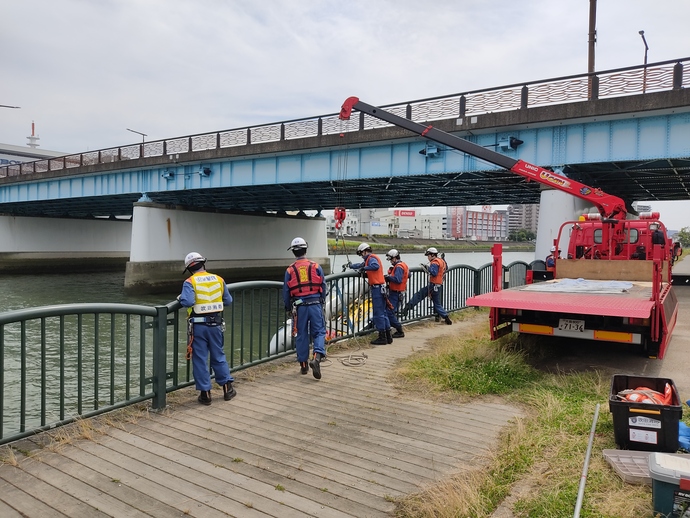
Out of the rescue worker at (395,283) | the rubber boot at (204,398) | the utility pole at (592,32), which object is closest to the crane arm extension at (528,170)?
the rescue worker at (395,283)

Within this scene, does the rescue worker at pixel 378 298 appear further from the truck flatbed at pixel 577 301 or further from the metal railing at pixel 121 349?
the truck flatbed at pixel 577 301

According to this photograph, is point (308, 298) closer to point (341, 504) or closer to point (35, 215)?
point (341, 504)

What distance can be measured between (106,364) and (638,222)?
476 inches

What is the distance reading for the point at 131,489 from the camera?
3.68 metres

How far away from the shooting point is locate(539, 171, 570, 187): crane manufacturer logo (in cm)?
1271

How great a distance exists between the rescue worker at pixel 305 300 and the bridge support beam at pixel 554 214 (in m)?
12.3

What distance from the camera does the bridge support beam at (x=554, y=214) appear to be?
16.8 m

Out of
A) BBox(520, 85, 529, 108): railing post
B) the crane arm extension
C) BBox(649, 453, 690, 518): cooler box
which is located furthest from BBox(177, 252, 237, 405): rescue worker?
BBox(520, 85, 529, 108): railing post

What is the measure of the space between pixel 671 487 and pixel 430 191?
25.9m

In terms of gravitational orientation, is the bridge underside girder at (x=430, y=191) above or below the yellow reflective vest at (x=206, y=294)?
above

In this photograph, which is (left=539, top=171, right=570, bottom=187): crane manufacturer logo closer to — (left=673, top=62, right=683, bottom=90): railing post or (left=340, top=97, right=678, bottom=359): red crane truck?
(left=340, top=97, right=678, bottom=359): red crane truck

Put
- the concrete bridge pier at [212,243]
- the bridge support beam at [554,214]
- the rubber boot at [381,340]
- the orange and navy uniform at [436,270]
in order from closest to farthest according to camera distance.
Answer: the rubber boot at [381,340], the orange and navy uniform at [436,270], the bridge support beam at [554,214], the concrete bridge pier at [212,243]

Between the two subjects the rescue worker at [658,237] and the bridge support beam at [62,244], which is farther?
the bridge support beam at [62,244]

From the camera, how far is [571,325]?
6988mm
